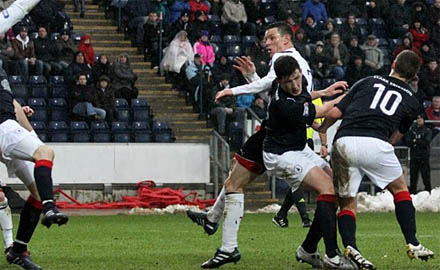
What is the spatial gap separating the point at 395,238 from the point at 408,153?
11.3 meters

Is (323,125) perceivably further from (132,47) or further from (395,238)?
(132,47)

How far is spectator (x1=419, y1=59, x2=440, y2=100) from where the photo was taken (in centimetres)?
3058

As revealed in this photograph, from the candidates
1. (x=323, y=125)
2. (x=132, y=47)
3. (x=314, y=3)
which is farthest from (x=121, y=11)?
(x=323, y=125)

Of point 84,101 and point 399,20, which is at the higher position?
point 399,20

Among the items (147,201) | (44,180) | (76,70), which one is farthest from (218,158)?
(44,180)

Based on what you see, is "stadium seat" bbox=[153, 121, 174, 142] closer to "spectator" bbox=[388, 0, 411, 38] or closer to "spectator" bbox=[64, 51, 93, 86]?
"spectator" bbox=[64, 51, 93, 86]

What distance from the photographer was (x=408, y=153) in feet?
88.0

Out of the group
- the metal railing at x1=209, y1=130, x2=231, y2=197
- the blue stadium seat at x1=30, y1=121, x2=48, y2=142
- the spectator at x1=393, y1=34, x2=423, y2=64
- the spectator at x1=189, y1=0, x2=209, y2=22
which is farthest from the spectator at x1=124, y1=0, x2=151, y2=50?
the spectator at x1=393, y1=34, x2=423, y2=64

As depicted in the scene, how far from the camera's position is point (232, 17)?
30938 mm

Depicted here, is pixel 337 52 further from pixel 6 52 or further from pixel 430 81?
pixel 6 52

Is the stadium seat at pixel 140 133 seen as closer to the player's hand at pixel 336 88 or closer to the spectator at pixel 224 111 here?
the spectator at pixel 224 111

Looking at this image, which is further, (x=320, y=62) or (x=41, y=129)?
(x=320, y=62)

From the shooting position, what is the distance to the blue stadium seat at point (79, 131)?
25.5m

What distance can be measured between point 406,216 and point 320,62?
62.0ft
